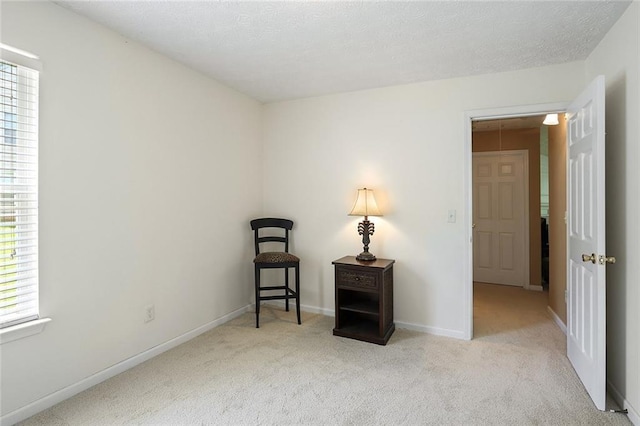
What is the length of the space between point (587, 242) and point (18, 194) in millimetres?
3416

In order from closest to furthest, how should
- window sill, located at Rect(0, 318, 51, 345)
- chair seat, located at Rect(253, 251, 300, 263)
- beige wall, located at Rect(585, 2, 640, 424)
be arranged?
window sill, located at Rect(0, 318, 51, 345), beige wall, located at Rect(585, 2, 640, 424), chair seat, located at Rect(253, 251, 300, 263)

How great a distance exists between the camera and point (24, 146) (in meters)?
1.94

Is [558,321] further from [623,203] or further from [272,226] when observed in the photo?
[272,226]

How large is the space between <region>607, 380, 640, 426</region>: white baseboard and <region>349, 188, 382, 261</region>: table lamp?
6.15 feet

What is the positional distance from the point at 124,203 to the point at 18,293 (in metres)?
0.81

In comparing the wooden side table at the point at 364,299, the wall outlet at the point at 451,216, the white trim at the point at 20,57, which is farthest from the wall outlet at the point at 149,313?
the wall outlet at the point at 451,216

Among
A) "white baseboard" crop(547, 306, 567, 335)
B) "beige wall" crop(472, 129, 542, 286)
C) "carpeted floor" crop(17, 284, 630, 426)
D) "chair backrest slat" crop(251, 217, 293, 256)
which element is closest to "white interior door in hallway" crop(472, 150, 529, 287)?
"beige wall" crop(472, 129, 542, 286)

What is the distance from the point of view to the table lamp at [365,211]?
10.8 feet

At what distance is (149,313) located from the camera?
268 cm

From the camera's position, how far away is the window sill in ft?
5.97

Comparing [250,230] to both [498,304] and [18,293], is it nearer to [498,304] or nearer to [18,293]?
[18,293]

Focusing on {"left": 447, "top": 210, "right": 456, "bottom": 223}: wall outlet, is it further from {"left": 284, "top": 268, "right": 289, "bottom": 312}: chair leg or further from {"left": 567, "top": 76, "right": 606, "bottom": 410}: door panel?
{"left": 284, "top": 268, "right": 289, "bottom": 312}: chair leg

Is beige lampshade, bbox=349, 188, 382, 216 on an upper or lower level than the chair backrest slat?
upper

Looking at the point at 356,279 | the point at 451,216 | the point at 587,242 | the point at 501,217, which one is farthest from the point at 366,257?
the point at 501,217
